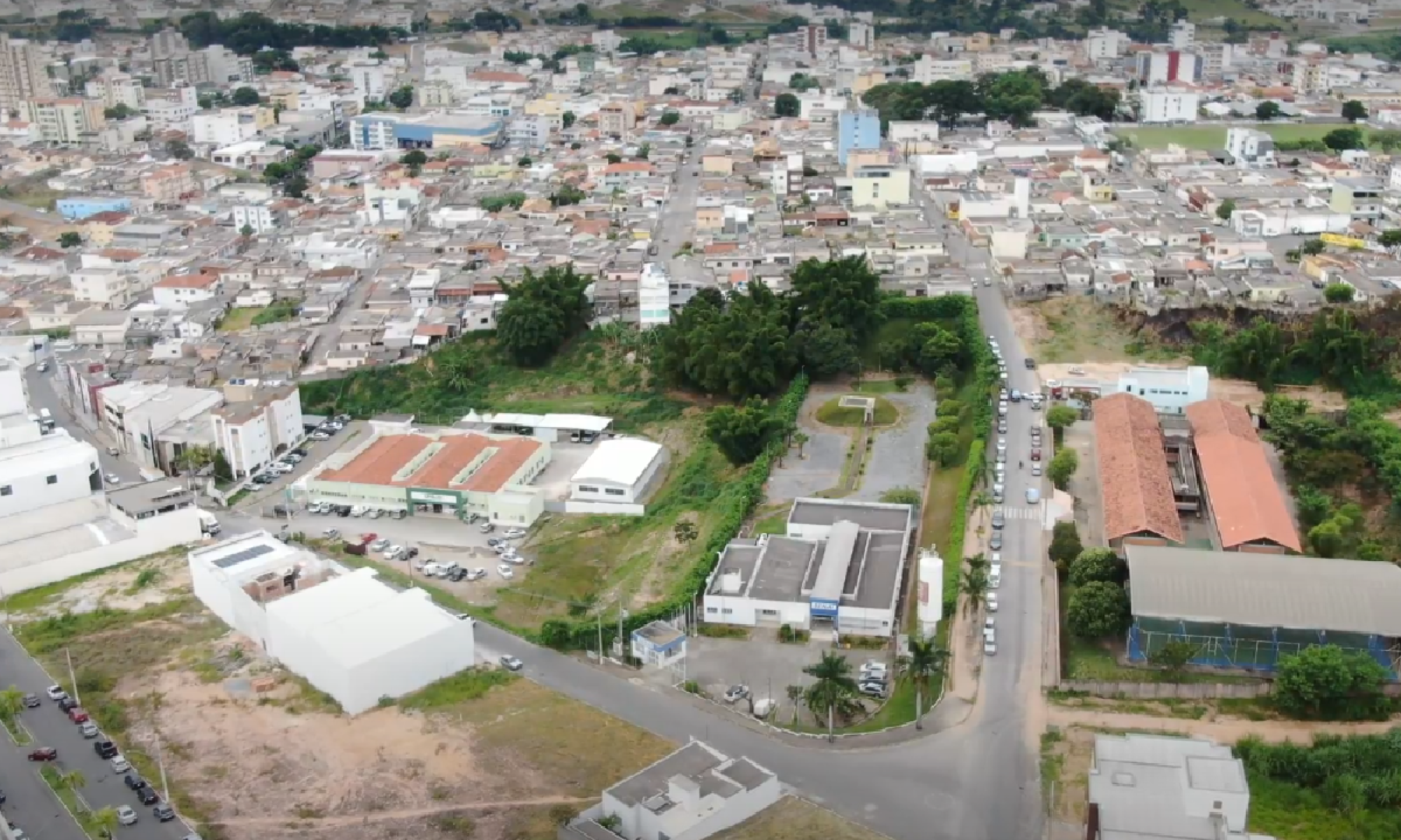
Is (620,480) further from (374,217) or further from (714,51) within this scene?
(714,51)

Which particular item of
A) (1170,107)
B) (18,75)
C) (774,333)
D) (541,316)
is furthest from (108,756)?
(18,75)

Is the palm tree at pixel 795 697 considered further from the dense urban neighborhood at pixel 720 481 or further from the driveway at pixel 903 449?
the driveway at pixel 903 449

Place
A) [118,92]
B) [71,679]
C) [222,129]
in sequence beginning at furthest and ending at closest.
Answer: [118,92]
[222,129]
[71,679]

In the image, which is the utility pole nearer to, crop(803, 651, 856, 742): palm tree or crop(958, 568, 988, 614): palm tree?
crop(803, 651, 856, 742): palm tree

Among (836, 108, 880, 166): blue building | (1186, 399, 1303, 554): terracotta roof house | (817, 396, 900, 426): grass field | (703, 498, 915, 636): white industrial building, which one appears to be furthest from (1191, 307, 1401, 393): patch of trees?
(836, 108, 880, 166): blue building

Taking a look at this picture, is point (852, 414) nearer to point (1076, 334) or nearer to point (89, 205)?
point (1076, 334)
